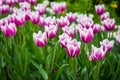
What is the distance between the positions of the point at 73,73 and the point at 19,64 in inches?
22.7

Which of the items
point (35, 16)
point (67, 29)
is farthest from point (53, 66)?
point (35, 16)

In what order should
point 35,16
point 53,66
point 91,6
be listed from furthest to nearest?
point 91,6 → point 35,16 → point 53,66

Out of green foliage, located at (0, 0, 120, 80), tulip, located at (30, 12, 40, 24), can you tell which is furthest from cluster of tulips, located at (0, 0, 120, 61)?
green foliage, located at (0, 0, 120, 80)

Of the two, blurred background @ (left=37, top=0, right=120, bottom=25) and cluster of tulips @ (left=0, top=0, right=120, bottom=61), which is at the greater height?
cluster of tulips @ (left=0, top=0, right=120, bottom=61)

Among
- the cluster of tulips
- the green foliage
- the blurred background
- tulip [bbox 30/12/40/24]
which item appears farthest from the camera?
the blurred background

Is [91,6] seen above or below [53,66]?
below

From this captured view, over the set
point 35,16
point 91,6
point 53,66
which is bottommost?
point 91,6

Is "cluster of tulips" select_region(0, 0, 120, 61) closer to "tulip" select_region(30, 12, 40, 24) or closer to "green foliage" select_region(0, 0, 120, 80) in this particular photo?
"tulip" select_region(30, 12, 40, 24)

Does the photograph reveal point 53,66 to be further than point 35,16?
No

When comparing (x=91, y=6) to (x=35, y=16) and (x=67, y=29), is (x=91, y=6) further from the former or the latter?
(x=67, y=29)

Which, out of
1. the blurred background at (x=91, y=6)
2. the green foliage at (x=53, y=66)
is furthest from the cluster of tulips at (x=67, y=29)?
the blurred background at (x=91, y=6)

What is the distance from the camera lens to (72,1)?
23.7 ft

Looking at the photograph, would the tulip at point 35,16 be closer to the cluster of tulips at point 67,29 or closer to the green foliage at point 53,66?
the cluster of tulips at point 67,29

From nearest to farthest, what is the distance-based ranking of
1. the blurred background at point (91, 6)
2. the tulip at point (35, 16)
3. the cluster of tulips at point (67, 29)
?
the cluster of tulips at point (67, 29)
the tulip at point (35, 16)
the blurred background at point (91, 6)
